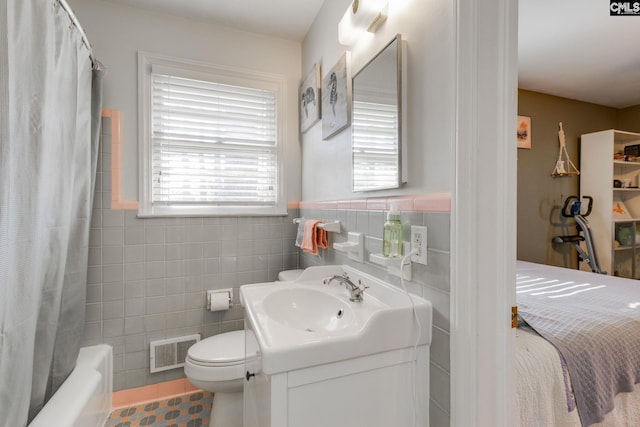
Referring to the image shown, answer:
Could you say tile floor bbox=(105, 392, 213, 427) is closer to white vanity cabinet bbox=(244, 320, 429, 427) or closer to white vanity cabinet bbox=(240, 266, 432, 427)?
white vanity cabinet bbox=(240, 266, 432, 427)

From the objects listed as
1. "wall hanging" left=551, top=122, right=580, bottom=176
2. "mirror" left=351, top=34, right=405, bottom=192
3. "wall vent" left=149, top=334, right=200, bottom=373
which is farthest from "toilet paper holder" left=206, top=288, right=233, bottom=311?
"wall hanging" left=551, top=122, right=580, bottom=176

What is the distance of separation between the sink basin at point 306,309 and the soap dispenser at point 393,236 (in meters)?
0.28

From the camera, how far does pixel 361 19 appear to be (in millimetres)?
1264

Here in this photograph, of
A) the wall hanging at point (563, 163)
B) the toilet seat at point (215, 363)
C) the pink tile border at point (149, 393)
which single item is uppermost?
the wall hanging at point (563, 163)

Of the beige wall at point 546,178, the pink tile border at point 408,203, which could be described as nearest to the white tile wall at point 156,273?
the pink tile border at point 408,203

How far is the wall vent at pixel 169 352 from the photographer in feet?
6.20

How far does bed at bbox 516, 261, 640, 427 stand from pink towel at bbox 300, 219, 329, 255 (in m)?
0.98

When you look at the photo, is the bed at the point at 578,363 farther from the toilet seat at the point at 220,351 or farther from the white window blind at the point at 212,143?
the white window blind at the point at 212,143

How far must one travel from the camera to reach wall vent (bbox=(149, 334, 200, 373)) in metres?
1.89

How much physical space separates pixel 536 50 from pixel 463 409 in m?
2.69

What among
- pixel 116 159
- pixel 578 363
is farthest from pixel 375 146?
pixel 116 159

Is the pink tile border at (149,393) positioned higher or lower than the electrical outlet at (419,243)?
lower

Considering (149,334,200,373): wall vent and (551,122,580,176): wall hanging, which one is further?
Result: (551,122,580,176): wall hanging

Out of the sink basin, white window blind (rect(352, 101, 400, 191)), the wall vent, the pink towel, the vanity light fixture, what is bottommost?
the wall vent
